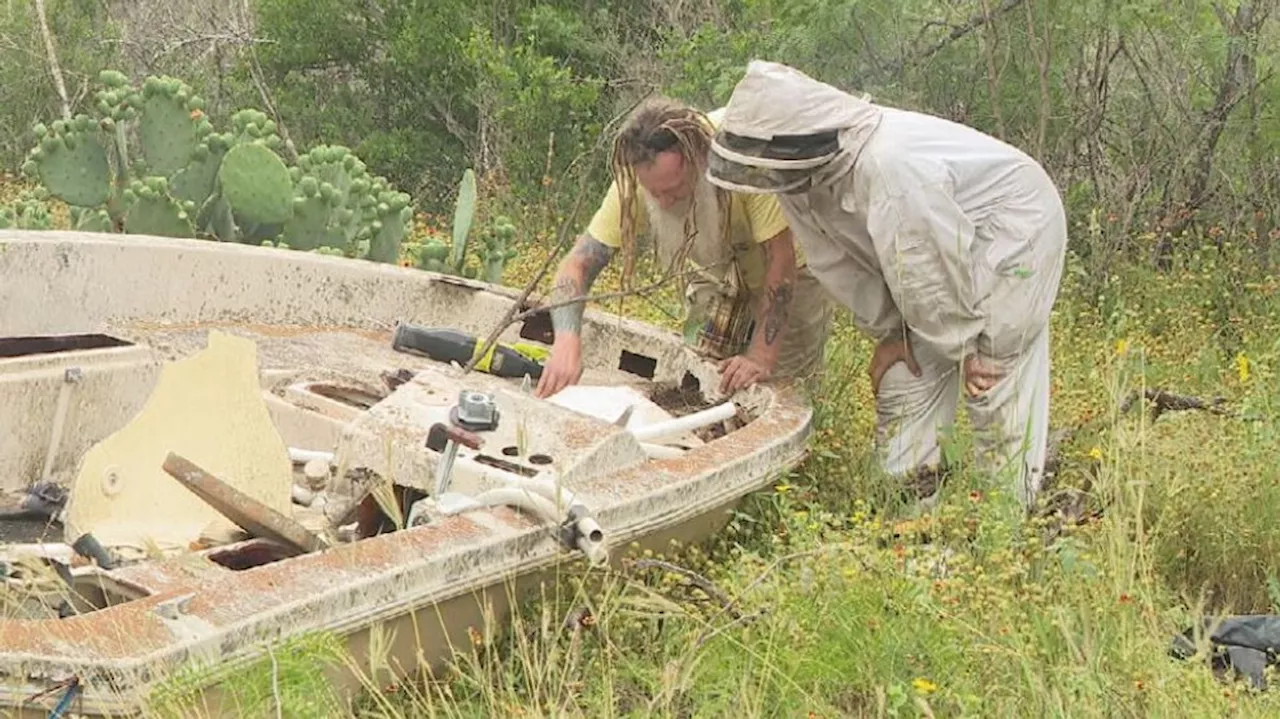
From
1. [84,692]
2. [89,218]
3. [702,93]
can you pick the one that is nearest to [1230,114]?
[702,93]

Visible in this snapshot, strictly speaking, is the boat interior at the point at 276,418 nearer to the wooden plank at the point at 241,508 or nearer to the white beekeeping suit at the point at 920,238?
the wooden plank at the point at 241,508

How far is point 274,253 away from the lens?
649 centimetres

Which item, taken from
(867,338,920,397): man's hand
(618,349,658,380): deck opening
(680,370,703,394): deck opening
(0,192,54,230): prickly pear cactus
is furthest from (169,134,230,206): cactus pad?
(867,338,920,397): man's hand

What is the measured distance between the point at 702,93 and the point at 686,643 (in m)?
6.62

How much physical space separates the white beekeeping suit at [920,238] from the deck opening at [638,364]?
0.98 metres

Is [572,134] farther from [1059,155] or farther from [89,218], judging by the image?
[89,218]

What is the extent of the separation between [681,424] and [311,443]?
3.56 ft

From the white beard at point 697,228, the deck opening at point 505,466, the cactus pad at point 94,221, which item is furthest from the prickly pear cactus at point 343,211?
the deck opening at point 505,466

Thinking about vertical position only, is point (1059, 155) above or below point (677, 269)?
below

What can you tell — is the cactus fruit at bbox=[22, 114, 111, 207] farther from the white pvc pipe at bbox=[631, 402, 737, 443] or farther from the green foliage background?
the white pvc pipe at bbox=[631, 402, 737, 443]

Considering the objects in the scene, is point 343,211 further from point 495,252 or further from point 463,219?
point 495,252

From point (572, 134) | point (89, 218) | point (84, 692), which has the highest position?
point (84, 692)

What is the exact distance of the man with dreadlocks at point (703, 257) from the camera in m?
5.55

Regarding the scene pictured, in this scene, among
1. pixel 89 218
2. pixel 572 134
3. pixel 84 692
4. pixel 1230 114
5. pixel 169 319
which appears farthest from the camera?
pixel 572 134
